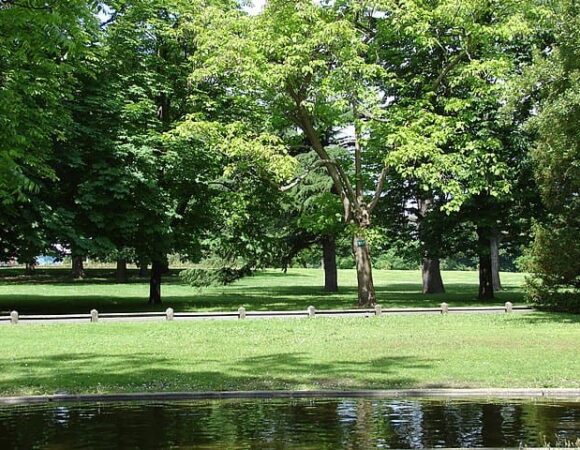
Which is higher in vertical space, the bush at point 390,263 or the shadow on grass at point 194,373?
the bush at point 390,263

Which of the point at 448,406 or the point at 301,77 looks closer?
the point at 448,406

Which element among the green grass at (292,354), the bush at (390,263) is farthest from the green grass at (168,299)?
the bush at (390,263)

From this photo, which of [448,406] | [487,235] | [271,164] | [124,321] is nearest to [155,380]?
[448,406]

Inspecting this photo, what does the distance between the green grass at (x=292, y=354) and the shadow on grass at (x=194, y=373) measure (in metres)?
0.02

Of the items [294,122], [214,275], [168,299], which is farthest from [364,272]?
[214,275]

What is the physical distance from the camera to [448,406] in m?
11.7

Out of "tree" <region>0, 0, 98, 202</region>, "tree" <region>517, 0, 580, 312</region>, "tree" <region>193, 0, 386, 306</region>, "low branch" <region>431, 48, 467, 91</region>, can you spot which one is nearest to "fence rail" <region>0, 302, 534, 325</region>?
"tree" <region>517, 0, 580, 312</region>

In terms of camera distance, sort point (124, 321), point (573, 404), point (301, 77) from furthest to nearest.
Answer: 1. point (301, 77)
2. point (124, 321)
3. point (573, 404)

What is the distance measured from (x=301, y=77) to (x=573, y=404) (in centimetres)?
2157

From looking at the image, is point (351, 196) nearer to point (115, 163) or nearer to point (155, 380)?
point (115, 163)

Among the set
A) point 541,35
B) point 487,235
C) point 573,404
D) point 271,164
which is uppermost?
point 541,35

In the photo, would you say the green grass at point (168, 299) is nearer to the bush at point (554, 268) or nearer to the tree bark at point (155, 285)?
the tree bark at point (155, 285)

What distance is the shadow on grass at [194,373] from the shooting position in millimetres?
13484

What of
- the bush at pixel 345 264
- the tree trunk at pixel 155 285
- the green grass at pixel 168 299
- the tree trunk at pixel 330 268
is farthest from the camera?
the bush at pixel 345 264
